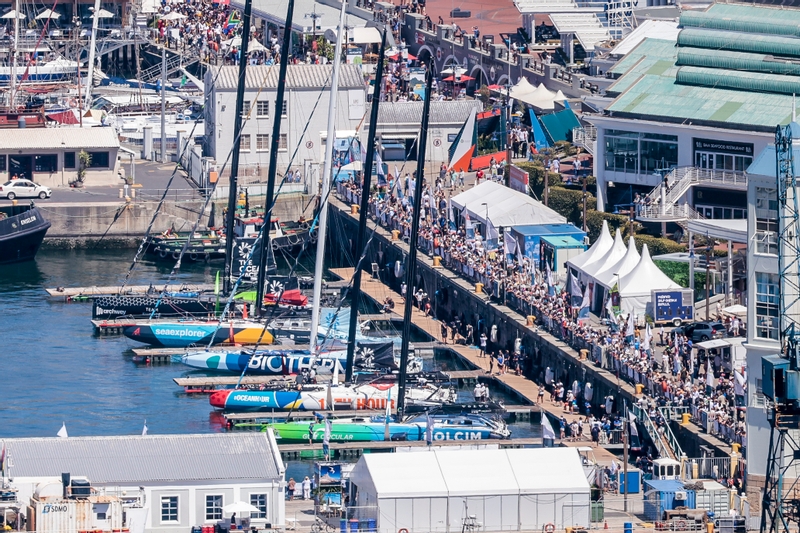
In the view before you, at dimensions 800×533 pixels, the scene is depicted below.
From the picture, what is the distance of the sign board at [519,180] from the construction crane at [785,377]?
48555 mm

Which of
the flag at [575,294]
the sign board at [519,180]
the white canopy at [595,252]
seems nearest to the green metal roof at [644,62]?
the sign board at [519,180]

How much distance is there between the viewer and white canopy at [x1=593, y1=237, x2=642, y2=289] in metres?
110

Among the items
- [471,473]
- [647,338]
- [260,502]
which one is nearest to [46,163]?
[647,338]

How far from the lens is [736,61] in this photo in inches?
4788

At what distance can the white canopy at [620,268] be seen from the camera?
11012 centimetres

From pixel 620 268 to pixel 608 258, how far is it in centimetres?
149

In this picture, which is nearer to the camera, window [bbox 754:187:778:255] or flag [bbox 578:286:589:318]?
window [bbox 754:187:778:255]

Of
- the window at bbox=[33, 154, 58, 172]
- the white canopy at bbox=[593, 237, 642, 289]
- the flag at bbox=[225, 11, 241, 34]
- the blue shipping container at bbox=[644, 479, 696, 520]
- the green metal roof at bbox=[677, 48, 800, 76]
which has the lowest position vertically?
the blue shipping container at bbox=[644, 479, 696, 520]

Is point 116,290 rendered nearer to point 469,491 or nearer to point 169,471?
point 169,471

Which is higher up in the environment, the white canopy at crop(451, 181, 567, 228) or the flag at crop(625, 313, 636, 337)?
the white canopy at crop(451, 181, 567, 228)

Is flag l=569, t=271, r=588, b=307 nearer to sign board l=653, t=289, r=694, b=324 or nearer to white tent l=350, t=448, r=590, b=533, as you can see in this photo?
sign board l=653, t=289, r=694, b=324

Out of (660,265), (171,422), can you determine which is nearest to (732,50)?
(660,265)

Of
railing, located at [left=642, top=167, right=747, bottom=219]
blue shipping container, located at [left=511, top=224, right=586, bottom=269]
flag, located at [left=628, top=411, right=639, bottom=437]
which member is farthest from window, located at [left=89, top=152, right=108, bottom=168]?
flag, located at [left=628, top=411, right=639, bottom=437]

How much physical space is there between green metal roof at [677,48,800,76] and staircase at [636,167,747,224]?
502 cm
